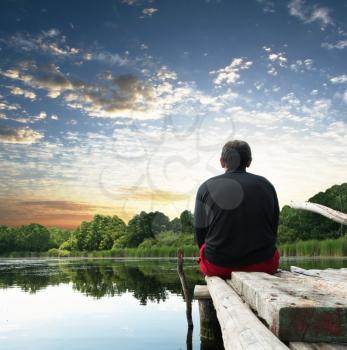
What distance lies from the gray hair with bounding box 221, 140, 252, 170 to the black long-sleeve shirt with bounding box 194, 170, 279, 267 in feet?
0.56

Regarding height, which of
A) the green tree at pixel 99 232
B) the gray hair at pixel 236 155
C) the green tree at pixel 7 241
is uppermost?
the gray hair at pixel 236 155

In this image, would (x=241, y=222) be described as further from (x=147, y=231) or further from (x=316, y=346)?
(x=147, y=231)

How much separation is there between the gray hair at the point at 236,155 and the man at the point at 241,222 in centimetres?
9

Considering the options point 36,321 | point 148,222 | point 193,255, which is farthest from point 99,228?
point 36,321

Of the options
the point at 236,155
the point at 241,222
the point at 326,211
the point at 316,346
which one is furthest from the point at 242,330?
the point at 236,155

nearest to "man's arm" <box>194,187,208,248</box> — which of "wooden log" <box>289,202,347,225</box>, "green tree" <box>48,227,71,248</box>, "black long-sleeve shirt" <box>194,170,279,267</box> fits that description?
"black long-sleeve shirt" <box>194,170,279,267</box>

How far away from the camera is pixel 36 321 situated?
388 inches

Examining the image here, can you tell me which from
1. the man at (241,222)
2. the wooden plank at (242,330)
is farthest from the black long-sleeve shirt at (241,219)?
the wooden plank at (242,330)

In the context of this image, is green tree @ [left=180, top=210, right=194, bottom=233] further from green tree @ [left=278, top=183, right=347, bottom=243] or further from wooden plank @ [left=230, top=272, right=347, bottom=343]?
wooden plank @ [left=230, top=272, right=347, bottom=343]

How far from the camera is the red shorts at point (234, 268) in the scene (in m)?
4.13

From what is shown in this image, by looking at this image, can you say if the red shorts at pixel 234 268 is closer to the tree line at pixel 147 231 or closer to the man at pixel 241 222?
the man at pixel 241 222

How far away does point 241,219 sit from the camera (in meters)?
4.06

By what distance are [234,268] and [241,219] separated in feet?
1.81

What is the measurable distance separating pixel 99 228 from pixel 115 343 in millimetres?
98364
